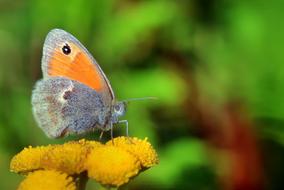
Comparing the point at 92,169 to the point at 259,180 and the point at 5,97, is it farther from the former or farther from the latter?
the point at 5,97

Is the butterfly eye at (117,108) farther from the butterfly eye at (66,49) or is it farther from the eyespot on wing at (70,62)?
the butterfly eye at (66,49)

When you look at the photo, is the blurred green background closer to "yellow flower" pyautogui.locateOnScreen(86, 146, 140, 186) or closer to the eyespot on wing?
the eyespot on wing

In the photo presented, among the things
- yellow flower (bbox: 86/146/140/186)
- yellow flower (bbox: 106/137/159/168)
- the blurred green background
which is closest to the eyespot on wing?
yellow flower (bbox: 106/137/159/168)

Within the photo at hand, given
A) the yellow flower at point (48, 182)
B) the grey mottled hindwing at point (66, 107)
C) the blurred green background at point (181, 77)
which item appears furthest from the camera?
the blurred green background at point (181, 77)

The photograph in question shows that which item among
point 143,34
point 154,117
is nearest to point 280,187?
point 154,117

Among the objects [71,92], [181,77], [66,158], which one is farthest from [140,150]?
[181,77]

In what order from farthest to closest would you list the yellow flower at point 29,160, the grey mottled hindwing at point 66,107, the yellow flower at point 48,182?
the grey mottled hindwing at point 66,107, the yellow flower at point 29,160, the yellow flower at point 48,182

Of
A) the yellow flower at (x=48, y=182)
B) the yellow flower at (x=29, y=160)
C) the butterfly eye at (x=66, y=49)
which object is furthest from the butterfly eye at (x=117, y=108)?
the yellow flower at (x=48, y=182)
